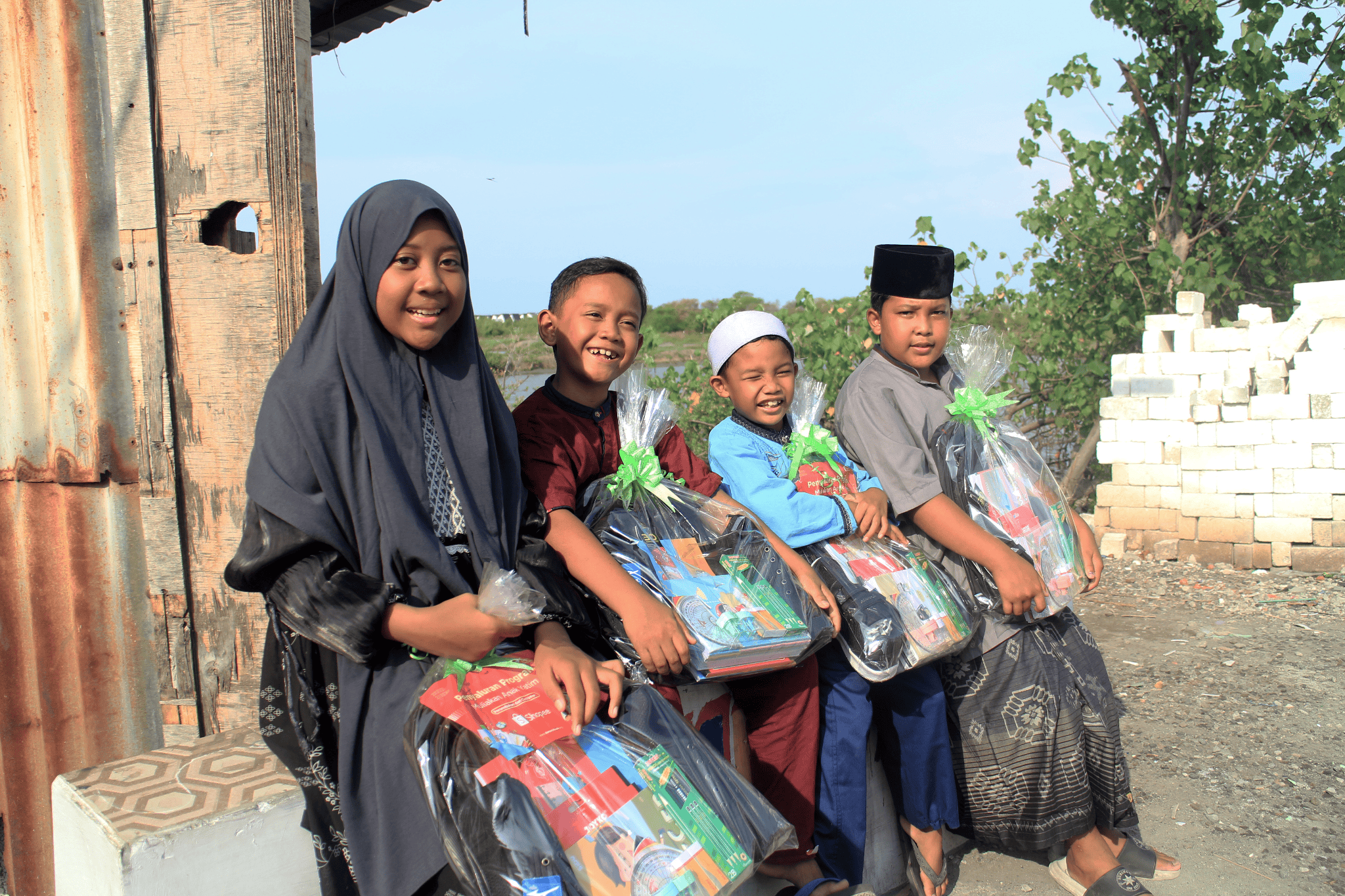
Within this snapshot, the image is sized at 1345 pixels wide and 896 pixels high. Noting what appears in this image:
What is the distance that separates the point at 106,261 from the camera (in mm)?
2508

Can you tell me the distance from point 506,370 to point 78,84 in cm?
487

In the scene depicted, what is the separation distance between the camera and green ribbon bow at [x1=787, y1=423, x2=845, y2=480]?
265 cm

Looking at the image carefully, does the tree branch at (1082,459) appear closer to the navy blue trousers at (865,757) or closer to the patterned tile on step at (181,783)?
the navy blue trousers at (865,757)

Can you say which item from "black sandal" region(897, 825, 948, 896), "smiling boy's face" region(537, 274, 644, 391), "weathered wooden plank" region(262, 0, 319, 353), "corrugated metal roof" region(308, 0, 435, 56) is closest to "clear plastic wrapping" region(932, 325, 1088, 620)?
"black sandal" region(897, 825, 948, 896)

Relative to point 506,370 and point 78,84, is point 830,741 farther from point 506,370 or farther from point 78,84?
point 506,370

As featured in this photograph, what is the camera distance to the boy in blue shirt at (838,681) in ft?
8.15

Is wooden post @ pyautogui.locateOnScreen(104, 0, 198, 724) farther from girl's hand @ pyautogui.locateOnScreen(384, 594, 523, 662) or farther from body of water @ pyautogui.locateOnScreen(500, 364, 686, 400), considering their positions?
body of water @ pyautogui.locateOnScreen(500, 364, 686, 400)

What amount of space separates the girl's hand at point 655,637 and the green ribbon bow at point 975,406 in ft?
4.14

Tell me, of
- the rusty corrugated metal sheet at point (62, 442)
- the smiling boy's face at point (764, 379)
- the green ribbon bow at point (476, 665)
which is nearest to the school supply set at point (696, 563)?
the smiling boy's face at point (764, 379)

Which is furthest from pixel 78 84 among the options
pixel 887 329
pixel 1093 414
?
pixel 1093 414

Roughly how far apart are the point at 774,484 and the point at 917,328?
2.38ft

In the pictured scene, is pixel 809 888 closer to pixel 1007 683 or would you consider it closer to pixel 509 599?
pixel 1007 683

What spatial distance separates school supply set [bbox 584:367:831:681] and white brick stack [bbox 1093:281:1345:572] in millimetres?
6436

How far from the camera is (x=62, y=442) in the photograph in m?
2.52
